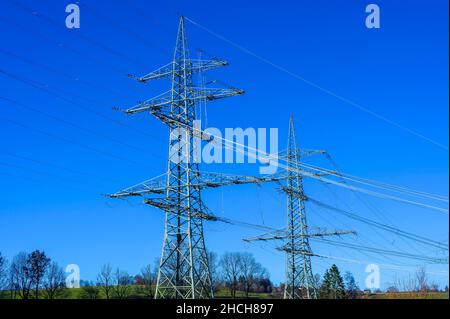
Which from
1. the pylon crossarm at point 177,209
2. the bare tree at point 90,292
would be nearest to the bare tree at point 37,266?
the bare tree at point 90,292

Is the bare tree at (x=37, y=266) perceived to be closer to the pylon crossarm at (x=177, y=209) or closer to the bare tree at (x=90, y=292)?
the bare tree at (x=90, y=292)

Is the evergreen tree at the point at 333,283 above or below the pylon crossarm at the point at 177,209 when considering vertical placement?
below

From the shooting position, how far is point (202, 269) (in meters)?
35.1

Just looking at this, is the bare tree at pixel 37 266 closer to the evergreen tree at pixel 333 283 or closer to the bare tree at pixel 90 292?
the bare tree at pixel 90 292

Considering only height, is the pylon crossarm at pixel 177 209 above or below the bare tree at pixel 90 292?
above

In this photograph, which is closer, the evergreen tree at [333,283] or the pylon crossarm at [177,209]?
the pylon crossarm at [177,209]

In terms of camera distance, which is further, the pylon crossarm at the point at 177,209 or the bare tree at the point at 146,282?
the bare tree at the point at 146,282

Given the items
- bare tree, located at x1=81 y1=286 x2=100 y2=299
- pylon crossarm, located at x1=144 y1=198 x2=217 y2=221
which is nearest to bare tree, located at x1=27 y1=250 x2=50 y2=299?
bare tree, located at x1=81 y1=286 x2=100 y2=299

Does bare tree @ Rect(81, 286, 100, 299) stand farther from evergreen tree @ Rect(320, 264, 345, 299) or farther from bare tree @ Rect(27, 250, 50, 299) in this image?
evergreen tree @ Rect(320, 264, 345, 299)

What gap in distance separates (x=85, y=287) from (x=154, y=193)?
214 ft

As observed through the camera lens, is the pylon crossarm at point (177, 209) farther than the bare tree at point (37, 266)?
No
